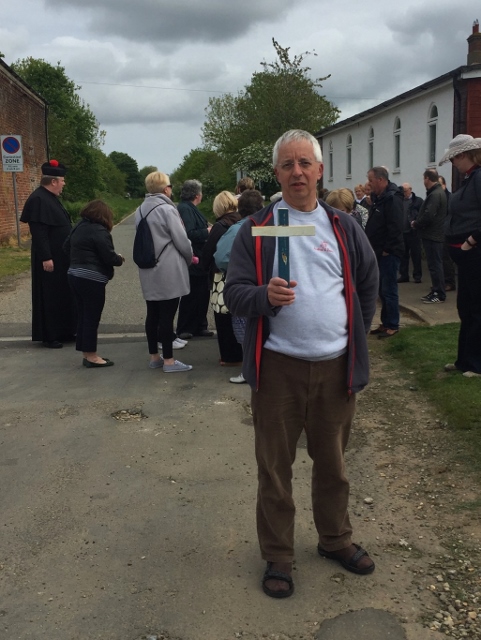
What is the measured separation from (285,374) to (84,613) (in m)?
1.38

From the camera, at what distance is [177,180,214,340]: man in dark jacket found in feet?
26.9

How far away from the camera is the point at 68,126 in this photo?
51.2 meters

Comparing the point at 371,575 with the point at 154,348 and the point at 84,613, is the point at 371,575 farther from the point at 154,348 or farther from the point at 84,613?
the point at 154,348

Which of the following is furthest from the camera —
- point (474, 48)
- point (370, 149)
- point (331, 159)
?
point (331, 159)

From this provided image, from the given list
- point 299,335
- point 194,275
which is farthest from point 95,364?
point 299,335

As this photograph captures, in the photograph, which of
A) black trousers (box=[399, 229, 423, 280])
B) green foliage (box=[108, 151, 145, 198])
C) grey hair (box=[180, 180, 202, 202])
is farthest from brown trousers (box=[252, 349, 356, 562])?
green foliage (box=[108, 151, 145, 198])

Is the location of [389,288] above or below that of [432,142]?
below

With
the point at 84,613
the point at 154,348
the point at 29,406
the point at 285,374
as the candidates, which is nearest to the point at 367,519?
the point at 285,374

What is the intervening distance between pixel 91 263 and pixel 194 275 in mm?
1784

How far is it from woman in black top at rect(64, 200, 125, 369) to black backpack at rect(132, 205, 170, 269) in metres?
0.34

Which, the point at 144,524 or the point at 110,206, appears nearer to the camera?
the point at 144,524

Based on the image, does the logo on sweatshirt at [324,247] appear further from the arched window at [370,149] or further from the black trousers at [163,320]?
the arched window at [370,149]

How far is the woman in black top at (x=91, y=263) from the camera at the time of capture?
7.05m

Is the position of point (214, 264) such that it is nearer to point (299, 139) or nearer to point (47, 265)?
point (47, 265)
